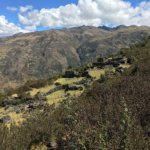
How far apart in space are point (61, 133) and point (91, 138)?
15.4ft

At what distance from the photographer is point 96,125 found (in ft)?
63.7

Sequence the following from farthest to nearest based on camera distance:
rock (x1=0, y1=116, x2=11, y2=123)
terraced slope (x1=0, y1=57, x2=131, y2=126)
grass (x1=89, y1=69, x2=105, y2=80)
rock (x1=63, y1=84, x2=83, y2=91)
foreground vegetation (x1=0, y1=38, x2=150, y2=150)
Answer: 1. grass (x1=89, y1=69, x2=105, y2=80)
2. rock (x1=63, y1=84, x2=83, y2=91)
3. terraced slope (x1=0, y1=57, x2=131, y2=126)
4. rock (x1=0, y1=116, x2=11, y2=123)
5. foreground vegetation (x1=0, y1=38, x2=150, y2=150)

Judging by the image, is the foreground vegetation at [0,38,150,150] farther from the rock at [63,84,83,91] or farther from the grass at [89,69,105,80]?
the grass at [89,69,105,80]

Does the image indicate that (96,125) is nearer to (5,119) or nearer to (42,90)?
(5,119)

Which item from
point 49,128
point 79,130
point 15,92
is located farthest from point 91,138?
point 15,92

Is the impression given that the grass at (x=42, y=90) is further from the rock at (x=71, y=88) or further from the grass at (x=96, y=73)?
the grass at (x=96, y=73)

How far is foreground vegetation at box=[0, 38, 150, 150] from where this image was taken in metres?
15.9

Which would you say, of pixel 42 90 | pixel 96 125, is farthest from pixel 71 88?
pixel 96 125

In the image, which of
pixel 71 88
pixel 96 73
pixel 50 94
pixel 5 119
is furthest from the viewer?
pixel 96 73

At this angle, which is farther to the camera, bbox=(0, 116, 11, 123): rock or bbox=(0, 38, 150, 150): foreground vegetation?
bbox=(0, 116, 11, 123): rock

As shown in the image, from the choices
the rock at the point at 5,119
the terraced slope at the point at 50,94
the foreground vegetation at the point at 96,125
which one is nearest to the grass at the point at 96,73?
the terraced slope at the point at 50,94

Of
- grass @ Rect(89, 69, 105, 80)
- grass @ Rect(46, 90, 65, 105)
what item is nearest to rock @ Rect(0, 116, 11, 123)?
grass @ Rect(46, 90, 65, 105)

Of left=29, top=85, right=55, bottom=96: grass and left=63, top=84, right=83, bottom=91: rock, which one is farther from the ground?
left=63, top=84, right=83, bottom=91: rock

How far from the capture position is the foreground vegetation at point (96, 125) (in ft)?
52.1
